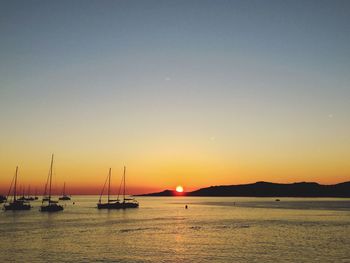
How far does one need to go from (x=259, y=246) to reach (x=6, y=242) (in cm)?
3871

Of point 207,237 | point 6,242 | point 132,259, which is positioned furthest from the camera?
point 207,237

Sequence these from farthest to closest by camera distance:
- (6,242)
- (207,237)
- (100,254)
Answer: (207,237) < (6,242) < (100,254)

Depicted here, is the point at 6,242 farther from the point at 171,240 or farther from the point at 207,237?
the point at 207,237

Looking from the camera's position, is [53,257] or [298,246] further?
[298,246]

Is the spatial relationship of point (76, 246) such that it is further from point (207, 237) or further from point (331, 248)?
point (331, 248)

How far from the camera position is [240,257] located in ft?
159

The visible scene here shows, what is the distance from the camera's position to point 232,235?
7162cm

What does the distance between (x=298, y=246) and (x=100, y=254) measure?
2787 centimetres

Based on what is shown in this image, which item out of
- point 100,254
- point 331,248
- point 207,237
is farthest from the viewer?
point 207,237

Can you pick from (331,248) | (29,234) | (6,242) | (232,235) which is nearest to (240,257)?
(331,248)

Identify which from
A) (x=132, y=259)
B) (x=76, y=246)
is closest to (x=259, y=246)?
(x=132, y=259)

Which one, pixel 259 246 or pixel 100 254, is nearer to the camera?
pixel 100 254

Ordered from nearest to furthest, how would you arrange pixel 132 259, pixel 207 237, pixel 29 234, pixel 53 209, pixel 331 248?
1. pixel 132 259
2. pixel 331 248
3. pixel 207 237
4. pixel 29 234
5. pixel 53 209

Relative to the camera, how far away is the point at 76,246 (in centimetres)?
5731
